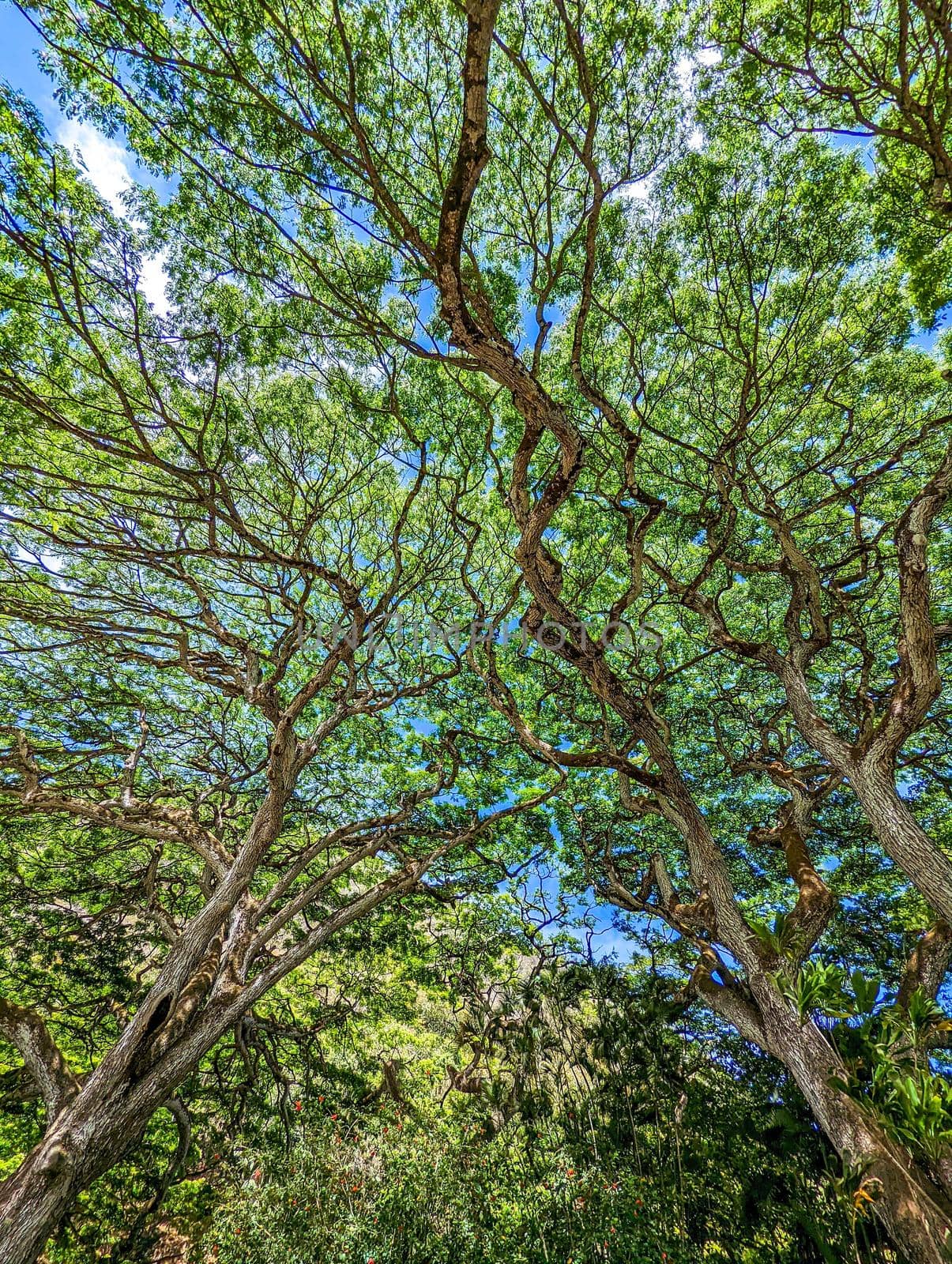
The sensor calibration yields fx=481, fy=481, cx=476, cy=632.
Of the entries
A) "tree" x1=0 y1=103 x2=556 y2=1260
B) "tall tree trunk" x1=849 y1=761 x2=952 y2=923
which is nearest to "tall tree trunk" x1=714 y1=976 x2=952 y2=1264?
"tall tree trunk" x1=849 y1=761 x2=952 y2=923

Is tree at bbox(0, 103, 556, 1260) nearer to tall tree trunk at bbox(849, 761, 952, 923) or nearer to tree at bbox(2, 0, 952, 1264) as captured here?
tree at bbox(2, 0, 952, 1264)

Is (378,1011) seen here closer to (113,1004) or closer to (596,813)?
(113,1004)

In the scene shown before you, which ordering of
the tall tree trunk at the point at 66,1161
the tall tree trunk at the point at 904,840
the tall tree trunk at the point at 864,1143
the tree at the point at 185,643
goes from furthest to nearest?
the tree at the point at 185,643 < the tall tree trunk at the point at 904,840 < the tall tree trunk at the point at 66,1161 < the tall tree trunk at the point at 864,1143

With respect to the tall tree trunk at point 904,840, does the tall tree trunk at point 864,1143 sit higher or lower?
lower

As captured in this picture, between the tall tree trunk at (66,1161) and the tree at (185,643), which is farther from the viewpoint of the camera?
the tree at (185,643)

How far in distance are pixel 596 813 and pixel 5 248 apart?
9.70 m

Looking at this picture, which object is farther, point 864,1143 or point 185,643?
point 185,643

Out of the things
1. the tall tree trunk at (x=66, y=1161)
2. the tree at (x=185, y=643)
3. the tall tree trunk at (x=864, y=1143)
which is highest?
the tree at (x=185, y=643)

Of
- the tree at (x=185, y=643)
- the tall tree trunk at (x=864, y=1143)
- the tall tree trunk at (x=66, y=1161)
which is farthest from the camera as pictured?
the tree at (x=185, y=643)

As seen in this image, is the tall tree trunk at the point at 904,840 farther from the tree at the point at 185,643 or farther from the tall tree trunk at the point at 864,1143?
the tree at the point at 185,643

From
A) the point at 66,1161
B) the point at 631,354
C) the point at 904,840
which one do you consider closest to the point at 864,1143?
the point at 904,840

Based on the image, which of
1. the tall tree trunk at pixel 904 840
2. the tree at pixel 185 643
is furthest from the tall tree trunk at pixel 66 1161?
the tall tree trunk at pixel 904 840

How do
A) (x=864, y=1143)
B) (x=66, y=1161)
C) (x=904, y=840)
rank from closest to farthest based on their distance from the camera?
1. (x=864, y=1143)
2. (x=66, y=1161)
3. (x=904, y=840)

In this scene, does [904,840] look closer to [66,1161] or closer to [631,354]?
[631,354]
